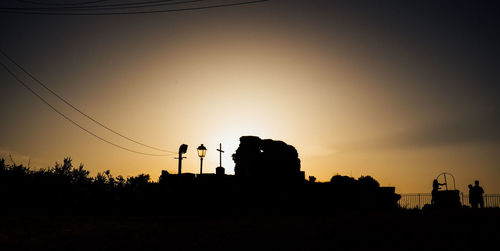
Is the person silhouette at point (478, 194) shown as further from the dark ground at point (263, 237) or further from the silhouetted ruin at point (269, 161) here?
the silhouetted ruin at point (269, 161)

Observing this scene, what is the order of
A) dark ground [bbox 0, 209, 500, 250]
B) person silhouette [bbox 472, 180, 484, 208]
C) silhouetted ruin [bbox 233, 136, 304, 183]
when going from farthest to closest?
1. silhouetted ruin [bbox 233, 136, 304, 183]
2. person silhouette [bbox 472, 180, 484, 208]
3. dark ground [bbox 0, 209, 500, 250]

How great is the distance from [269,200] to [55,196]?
39.5ft

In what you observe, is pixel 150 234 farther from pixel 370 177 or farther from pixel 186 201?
pixel 370 177

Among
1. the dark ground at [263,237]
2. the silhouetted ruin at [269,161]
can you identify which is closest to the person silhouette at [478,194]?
the dark ground at [263,237]

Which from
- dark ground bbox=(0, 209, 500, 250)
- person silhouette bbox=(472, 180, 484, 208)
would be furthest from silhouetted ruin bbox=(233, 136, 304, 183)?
dark ground bbox=(0, 209, 500, 250)

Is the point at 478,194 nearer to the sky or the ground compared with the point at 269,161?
nearer to the ground

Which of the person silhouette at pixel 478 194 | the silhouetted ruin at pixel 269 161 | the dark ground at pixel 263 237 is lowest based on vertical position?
the dark ground at pixel 263 237

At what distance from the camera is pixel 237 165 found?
23.4 metres

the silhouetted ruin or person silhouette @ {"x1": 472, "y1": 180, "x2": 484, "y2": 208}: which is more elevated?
the silhouetted ruin

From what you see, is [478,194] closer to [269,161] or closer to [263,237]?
[269,161]

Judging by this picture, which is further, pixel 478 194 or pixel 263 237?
pixel 478 194

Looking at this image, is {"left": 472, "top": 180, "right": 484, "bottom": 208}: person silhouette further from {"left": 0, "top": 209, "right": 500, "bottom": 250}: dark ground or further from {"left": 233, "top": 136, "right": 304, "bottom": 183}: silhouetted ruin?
{"left": 233, "top": 136, "right": 304, "bottom": 183}: silhouetted ruin

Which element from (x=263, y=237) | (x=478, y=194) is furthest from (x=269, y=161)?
(x=263, y=237)

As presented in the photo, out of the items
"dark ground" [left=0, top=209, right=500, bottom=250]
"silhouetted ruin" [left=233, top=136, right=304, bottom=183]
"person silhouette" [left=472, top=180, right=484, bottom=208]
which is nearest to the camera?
"dark ground" [left=0, top=209, right=500, bottom=250]
